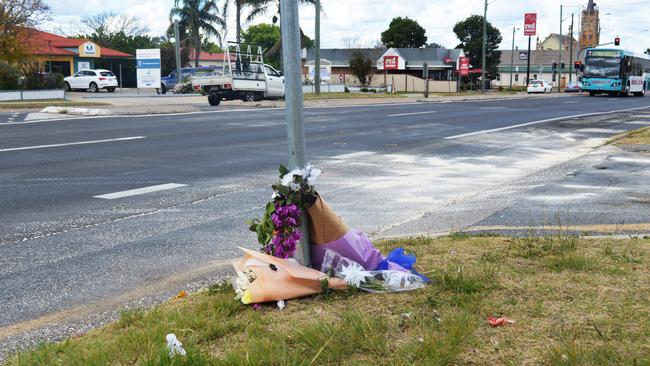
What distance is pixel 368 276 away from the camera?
170 inches

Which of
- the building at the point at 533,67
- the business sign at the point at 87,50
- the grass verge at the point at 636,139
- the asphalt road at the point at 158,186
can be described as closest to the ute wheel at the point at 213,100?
the asphalt road at the point at 158,186

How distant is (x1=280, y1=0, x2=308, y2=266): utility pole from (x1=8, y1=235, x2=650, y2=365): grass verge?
18.9 inches

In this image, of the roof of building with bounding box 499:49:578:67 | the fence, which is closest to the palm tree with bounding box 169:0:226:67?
the fence

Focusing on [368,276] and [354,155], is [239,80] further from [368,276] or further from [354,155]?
[368,276]

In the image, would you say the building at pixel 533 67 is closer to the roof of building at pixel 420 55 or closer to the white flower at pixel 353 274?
the roof of building at pixel 420 55

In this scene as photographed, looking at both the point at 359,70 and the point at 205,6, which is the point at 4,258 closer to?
the point at 359,70

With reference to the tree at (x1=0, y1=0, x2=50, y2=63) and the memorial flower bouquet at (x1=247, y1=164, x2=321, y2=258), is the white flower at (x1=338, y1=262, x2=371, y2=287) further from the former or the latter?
the tree at (x1=0, y1=0, x2=50, y2=63)

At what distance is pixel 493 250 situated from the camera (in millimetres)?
5258

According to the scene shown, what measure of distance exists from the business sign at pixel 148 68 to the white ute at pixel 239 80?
12224 millimetres

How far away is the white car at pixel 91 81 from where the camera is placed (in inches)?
1775

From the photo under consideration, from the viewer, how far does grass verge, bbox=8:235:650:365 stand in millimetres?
3230

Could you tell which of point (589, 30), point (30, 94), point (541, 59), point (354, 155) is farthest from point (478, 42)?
point (354, 155)

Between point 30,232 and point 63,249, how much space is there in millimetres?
847

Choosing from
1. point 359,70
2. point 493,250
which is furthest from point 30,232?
point 359,70
